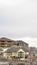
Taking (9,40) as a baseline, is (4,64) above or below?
below

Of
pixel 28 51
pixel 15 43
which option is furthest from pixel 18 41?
pixel 28 51

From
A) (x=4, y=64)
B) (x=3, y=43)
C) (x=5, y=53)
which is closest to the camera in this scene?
(x=4, y=64)

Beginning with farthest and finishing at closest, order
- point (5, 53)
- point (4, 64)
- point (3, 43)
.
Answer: point (3, 43) < point (5, 53) < point (4, 64)

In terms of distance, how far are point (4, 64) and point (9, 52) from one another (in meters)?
9.30

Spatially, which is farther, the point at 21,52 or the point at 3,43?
the point at 3,43

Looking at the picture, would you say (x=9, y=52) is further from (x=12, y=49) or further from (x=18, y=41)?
(x=18, y=41)

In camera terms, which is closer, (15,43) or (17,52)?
(17,52)

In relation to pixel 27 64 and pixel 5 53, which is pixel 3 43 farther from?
pixel 27 64

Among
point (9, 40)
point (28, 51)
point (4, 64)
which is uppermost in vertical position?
point (9, 40)

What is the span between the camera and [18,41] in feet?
136

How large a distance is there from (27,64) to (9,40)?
66.4 feet

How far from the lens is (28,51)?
32.2 meters

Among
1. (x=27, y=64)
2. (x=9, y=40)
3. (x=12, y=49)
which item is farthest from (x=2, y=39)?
(x=27, y=64)

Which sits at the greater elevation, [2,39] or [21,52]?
[2,39]
